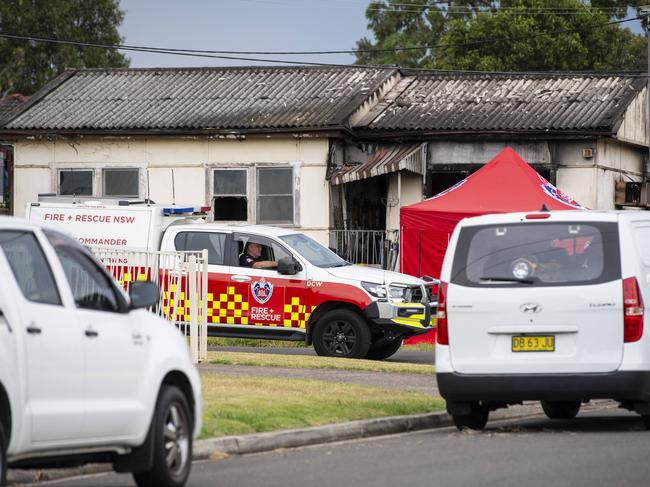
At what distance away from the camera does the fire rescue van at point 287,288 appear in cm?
2012

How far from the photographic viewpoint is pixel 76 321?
320 inches

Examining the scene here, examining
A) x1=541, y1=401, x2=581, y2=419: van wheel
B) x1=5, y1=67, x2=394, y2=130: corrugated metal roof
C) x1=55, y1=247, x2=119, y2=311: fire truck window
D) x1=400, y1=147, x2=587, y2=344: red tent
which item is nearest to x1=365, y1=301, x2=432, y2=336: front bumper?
x1=400, y1=147, x2=587, y2=344: red tent

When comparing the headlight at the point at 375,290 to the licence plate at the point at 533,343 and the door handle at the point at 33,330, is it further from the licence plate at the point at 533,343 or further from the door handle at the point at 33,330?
the door handle at the point at 33,330

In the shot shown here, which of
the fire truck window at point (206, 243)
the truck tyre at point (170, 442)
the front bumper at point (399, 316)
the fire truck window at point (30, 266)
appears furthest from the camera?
the fire truck window at point (206, 243)

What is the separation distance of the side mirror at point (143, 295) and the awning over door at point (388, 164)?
68.8ft

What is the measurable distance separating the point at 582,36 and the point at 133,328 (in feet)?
159

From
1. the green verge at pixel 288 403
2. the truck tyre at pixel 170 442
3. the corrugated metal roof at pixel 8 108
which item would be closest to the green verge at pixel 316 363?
the green verge at pixel 288 403

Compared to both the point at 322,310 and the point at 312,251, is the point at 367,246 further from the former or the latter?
the point at 322,310

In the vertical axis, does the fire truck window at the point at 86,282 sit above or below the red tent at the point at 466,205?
below

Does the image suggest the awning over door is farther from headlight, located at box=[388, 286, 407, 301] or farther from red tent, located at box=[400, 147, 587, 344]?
headlight, located at box=[388, 286, 407, 301]

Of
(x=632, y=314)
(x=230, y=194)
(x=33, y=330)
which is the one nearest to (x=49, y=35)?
A: (x=230, y=194)

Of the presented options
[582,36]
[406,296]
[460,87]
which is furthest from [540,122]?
[582,36]

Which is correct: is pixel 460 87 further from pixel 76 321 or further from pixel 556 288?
pixel 76 321

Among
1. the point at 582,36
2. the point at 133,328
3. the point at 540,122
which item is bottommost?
the point at 133,328
